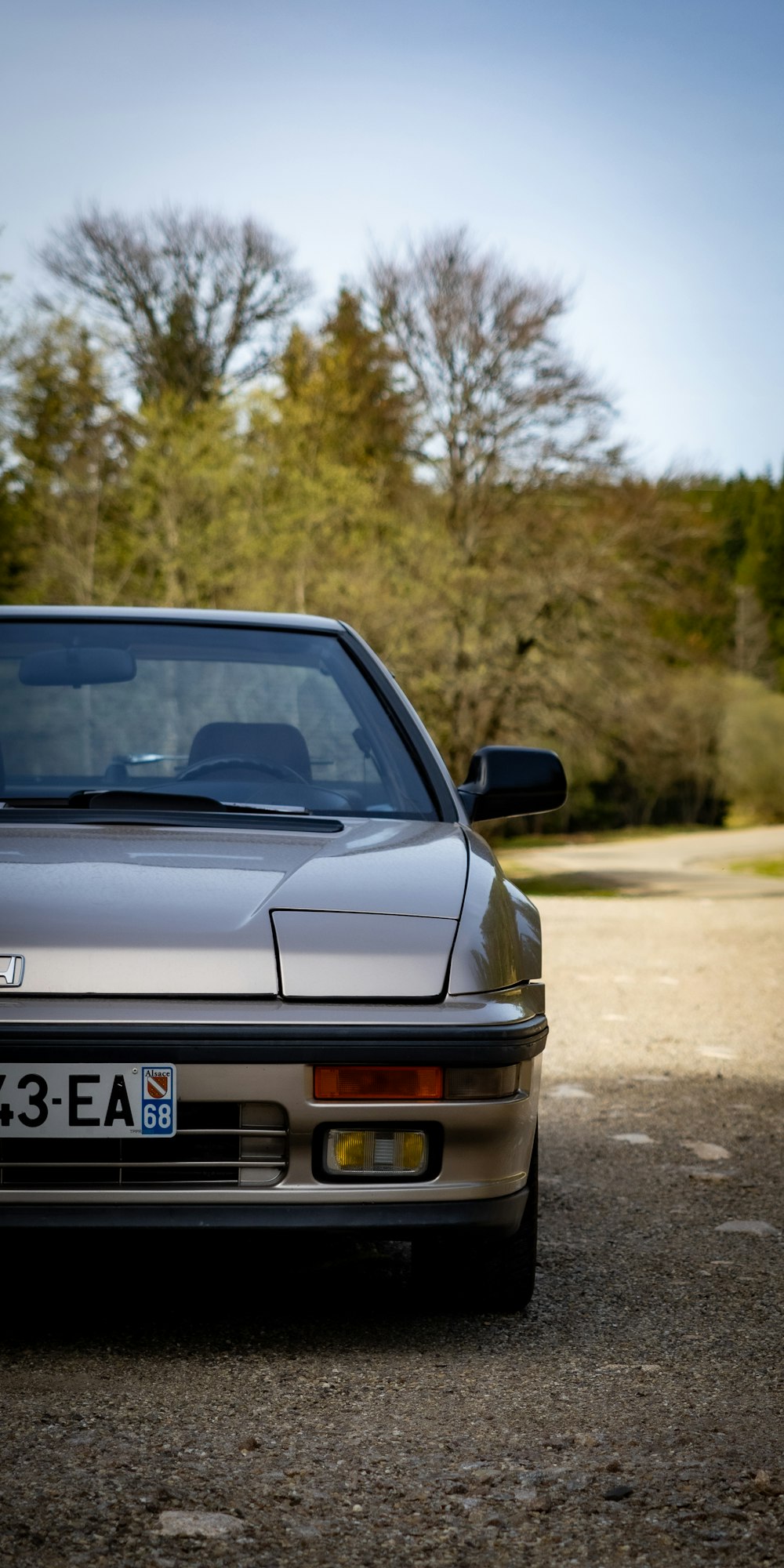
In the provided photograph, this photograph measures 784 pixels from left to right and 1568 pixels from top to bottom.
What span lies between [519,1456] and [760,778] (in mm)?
59419

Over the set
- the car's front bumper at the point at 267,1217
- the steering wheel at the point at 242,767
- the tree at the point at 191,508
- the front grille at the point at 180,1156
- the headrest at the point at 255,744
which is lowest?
the car's front bumper at the point at 267,1217

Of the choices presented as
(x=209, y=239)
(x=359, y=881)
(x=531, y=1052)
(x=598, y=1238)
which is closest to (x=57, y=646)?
(x=359, y=881)

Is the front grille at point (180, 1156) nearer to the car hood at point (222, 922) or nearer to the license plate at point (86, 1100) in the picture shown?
the license plate at point (86, 1100)

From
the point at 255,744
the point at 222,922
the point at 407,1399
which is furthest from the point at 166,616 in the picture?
the point at 407,1399

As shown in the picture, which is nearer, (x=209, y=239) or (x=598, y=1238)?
(x=598, y=1238)

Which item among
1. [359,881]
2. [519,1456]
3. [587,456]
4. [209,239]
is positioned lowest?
[519,1456]

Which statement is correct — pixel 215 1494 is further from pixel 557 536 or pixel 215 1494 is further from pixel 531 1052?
pixel 557 536

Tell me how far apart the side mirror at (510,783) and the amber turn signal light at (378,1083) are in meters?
1.19

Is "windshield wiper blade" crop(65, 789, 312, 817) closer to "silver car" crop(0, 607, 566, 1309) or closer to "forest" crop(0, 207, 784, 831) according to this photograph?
"silver car" crop(0, 607, 566, 1309)

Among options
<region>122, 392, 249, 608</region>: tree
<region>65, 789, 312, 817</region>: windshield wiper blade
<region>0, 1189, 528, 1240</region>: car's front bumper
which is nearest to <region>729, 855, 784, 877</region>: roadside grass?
<region>122, 392, 249, 608</region>: tree

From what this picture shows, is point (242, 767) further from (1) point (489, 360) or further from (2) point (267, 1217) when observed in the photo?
(1) point (489, 360)

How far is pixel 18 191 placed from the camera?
69.4 ft

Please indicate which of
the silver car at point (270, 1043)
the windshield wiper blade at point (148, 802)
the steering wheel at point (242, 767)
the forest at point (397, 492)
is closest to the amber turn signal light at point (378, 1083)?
the silver car at point (270, 1043)

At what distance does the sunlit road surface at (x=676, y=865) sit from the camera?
23.3 metres
